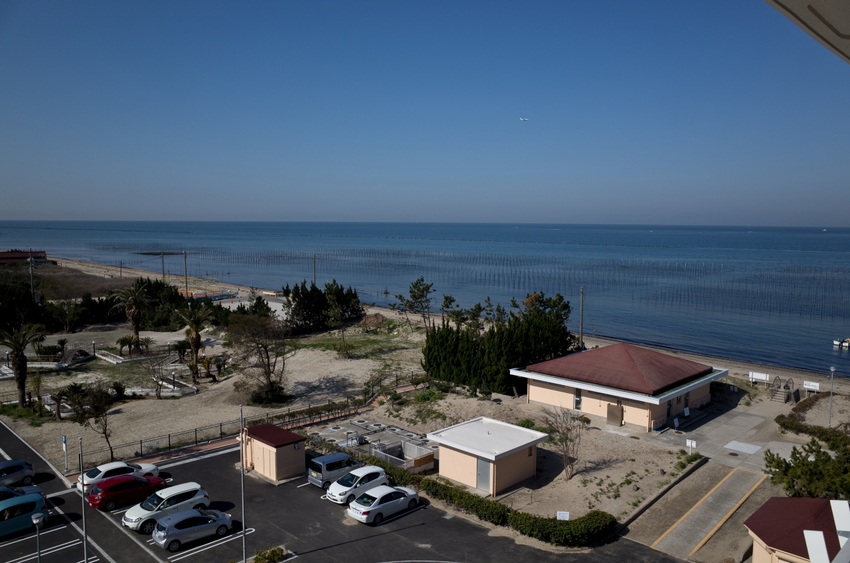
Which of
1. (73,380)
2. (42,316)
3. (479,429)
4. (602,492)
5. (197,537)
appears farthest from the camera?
(42,316)

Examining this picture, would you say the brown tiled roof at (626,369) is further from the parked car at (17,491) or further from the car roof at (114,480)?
the parked car at (17,491)

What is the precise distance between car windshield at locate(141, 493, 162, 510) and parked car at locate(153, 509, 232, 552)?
125 cm

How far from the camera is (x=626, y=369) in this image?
1229 inches

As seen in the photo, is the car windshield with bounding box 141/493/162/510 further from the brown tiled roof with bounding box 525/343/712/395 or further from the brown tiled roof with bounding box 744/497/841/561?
the brown tiled roof with bounding box 525/343/712/395

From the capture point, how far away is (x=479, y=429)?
25.3 m

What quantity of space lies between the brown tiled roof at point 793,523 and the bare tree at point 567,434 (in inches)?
317

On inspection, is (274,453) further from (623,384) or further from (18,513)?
(623,384)

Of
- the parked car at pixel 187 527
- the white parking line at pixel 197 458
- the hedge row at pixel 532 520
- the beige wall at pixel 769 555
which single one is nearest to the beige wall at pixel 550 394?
the hedge row at pixel 532 520

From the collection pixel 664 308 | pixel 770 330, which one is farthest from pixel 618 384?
pixel 664 308

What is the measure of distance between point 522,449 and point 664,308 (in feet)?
221

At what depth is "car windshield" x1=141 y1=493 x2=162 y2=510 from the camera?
64.4 feet

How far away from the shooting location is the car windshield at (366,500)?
20078 mm

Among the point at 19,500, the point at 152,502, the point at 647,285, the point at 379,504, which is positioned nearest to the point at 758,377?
the point at 379,504

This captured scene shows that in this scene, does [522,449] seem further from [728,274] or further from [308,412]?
[728,274]
